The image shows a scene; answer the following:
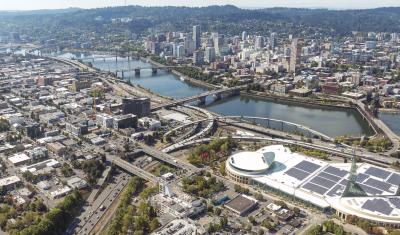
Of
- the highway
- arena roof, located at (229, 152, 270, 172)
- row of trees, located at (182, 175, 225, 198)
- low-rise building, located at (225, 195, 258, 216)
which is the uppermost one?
arena roof, located at (229, 152, 270, 172)

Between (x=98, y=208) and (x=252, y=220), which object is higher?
(x=252, y=220)

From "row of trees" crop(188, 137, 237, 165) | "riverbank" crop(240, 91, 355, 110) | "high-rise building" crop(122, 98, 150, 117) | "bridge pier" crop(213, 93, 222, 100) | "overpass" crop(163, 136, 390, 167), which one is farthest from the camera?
"bridge pier" crop(213, 93, 222, 100)

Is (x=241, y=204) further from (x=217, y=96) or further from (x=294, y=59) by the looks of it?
(x=294, y=59)

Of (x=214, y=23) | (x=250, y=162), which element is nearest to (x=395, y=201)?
Answer: (x=250, y=162)

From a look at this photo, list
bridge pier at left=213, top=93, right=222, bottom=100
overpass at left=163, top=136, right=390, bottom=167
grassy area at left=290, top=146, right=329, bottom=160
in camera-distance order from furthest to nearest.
Result: bridge pier at left=213, top=93, right=222, bottom=100, grassy area at left=290, top=146, right=329, bottom=160, overpass at left=163, top=136, right=390, bottom=167

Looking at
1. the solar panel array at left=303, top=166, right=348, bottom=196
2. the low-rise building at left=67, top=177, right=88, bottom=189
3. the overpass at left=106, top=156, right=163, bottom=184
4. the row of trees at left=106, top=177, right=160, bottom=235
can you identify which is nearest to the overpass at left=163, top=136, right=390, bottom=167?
the solar panel array at left=303, top=166, right=348, bottom=196

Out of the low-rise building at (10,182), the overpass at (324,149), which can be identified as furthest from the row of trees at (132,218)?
the overpass at (324,149)

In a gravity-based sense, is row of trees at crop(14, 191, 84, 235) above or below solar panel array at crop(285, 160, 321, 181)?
below

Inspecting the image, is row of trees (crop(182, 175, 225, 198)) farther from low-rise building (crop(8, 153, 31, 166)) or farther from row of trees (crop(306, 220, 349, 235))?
low-rise building (crop(8, 153, 31, 166))
